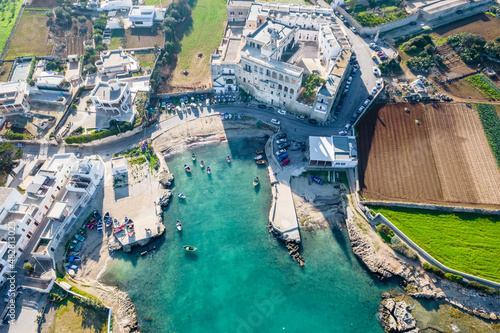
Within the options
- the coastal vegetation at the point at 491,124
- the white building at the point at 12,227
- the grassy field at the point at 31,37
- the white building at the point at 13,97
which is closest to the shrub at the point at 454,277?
the coastal vegetation at the point at 491,124

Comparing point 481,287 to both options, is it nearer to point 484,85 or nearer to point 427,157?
point 427,157

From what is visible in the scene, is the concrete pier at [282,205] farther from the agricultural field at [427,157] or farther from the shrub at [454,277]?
the shrub at [454,277]

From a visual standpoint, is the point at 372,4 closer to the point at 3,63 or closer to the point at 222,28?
the point at 222,28

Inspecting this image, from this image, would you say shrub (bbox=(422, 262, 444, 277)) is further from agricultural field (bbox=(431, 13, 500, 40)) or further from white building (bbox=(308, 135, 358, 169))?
agricultural field (bbox=(431, 13, 500, 40))

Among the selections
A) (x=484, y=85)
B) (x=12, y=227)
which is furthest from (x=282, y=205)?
(x=484, y=85)

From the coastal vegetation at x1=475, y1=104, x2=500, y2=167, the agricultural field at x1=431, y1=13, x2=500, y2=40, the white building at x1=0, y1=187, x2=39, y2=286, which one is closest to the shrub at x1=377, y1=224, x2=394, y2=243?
the coastal vegetation at x1=475, y1=104, x2=500, y2=167
